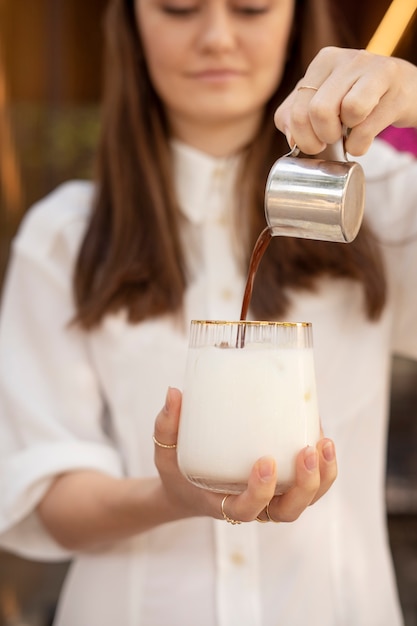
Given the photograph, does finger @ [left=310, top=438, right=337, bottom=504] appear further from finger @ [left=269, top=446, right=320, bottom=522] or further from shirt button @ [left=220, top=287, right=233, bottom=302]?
shirt button @ [left=220, top=287, right=233, bottom=302]

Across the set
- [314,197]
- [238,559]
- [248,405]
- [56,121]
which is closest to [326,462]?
[248,405]

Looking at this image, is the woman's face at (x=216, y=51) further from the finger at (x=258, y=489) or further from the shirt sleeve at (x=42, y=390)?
the finger at (x=258, y=489)

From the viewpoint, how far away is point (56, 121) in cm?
470

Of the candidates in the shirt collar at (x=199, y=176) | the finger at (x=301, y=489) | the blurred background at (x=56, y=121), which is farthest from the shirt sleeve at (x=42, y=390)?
the blurred background at (x=56, y=121)

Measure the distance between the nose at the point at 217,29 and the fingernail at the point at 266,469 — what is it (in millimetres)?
821

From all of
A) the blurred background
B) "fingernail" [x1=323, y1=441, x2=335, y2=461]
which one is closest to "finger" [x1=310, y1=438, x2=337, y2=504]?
"fingernail" [x1=323, y1=441, x2=335, y2=461]

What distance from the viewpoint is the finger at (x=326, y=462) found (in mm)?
1105

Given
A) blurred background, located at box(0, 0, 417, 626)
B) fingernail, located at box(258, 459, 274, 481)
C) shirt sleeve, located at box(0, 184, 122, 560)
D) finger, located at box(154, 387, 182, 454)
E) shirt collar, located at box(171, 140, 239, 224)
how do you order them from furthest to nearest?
blurred background, located at box(0, 0, 417, 626)
shirt collar, located at box(171, 140, 239, 224)
shirt sleeve, located at box(0, 184, 122, 560)
finger, located at box(154, 387, 182, 454)
fingernail, located at box(258, 459, 274, 481)

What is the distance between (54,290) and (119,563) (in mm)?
526

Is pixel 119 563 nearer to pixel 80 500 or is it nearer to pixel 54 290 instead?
pixel 80 500

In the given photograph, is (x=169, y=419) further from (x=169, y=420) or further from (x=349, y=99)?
(x=349, y=99)

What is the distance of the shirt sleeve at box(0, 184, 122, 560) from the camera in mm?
1688

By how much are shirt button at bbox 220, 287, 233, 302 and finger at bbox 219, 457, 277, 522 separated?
0.67 metres

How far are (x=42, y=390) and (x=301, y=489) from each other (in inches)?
31.8
